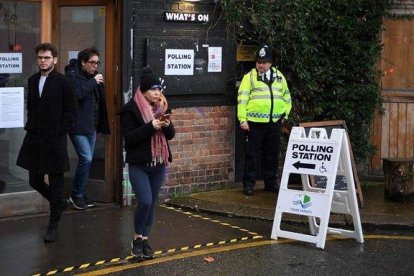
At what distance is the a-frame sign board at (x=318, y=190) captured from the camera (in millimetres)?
7496

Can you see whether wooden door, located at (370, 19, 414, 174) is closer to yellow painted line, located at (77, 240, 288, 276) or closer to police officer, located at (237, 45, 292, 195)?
police officer, located at (237, 45, 292, 195)

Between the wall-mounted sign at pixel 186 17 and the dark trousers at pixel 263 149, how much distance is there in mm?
1442

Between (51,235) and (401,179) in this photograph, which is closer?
(51,235)

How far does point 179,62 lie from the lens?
944cm

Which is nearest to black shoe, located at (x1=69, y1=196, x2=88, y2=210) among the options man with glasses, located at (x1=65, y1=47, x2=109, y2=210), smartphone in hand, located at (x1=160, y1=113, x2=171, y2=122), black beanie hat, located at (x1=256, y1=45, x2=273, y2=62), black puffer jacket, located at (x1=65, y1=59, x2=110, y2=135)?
man with glasses, located at (x1=65, y1=47, x2=109, y2=210)

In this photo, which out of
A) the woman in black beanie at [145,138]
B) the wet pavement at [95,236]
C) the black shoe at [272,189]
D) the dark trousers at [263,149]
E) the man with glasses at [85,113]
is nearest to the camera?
the woman in black beanie at [145,138]

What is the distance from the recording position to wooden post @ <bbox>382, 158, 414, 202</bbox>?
954 cm

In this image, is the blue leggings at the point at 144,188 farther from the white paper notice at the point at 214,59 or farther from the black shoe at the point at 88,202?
the white paper notice at the point at 214,59

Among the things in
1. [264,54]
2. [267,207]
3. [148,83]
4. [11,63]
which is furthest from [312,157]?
[11,63]

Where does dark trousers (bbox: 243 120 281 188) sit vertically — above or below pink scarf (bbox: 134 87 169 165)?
below

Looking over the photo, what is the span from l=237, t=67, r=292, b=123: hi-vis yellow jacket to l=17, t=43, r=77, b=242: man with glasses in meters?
2.75

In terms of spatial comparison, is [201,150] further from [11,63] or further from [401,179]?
[11,63]

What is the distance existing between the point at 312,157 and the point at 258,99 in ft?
6.54

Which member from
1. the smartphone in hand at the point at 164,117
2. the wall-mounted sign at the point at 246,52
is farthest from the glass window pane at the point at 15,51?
the wall-mounted sign at the point at 246,52
